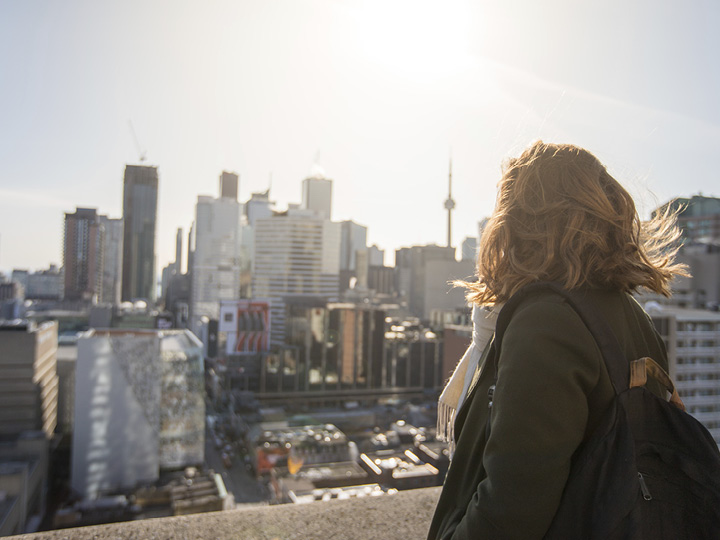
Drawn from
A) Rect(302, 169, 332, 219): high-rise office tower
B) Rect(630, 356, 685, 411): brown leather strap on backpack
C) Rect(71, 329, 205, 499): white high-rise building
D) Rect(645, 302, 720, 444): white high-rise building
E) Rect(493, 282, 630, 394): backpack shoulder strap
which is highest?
Rect(302, 169, 332, 219): high-rise office tower

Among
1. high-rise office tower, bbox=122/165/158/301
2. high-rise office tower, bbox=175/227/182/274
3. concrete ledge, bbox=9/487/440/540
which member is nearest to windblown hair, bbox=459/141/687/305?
concrete ledge, bbox=9/487/440/540

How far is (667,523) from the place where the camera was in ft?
1.33

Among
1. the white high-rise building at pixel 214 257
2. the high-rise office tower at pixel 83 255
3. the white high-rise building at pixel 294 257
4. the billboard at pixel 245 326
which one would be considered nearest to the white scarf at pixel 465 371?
the billboard at pixel 245 326

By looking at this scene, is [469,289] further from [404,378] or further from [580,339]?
[404,378]

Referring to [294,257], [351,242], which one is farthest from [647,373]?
[351,242]

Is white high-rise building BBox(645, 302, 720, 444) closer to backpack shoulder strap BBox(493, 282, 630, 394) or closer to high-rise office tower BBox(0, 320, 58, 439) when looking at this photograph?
backpack shoulder strap BBox(493, 282, 630, 394)

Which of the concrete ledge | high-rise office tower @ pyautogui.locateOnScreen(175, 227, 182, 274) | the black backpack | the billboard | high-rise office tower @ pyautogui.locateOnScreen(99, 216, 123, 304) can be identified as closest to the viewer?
the black backpack

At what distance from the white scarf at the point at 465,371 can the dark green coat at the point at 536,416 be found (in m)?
0.12

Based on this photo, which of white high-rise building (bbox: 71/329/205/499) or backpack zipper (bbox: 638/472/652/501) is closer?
backpack zipper (bbox: 638/472/652/501)

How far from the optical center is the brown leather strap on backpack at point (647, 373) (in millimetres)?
438

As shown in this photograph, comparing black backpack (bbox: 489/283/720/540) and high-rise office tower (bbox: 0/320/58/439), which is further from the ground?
black backpack (bbox: 489/283/720/540)

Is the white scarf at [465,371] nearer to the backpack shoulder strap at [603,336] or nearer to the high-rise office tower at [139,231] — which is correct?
the backpack shoulder strap at [603,336]

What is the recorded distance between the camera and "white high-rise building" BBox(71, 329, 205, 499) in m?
13.6

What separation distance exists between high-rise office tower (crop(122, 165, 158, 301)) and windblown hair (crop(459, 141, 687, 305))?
5134 cm
